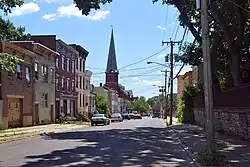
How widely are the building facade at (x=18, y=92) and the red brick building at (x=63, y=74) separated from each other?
1039 centimetres

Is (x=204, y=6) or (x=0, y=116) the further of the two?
(x=0, y=116)

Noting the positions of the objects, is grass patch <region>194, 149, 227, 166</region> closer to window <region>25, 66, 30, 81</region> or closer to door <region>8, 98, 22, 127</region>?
door <region>8, 98, 22, 127</region>

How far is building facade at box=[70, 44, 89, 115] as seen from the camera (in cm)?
6738

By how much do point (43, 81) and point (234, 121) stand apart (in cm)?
2792

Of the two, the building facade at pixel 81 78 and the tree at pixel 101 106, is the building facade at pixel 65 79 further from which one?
the tree at pixel 101 106

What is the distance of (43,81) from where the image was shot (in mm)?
47688

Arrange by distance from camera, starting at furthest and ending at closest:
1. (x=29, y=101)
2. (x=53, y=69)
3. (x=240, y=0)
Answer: (x=53, y=69), (x=29, y=101), (x=240, y=0)

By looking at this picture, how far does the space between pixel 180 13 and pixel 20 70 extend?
55.7 ft

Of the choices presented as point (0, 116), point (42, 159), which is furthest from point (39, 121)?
point (42, 159)

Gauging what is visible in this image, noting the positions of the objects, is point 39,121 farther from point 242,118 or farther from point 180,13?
point 242,118

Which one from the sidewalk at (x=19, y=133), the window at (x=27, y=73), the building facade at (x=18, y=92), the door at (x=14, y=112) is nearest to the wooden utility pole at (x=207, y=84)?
the sidewalk at (x=19, y=133)

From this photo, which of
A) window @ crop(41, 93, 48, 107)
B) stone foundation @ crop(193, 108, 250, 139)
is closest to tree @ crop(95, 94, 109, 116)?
window @ crop(41, 93, 48, 107)

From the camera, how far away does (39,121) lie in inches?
1809

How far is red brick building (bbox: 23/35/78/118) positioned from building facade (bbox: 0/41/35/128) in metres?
10.4
